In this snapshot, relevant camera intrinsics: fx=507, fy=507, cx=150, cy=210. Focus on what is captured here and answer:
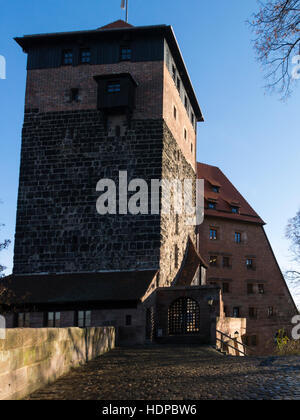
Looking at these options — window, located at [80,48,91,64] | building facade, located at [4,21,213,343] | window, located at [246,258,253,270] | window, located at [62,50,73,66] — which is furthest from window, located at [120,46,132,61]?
window, located at [246,258,253,270]

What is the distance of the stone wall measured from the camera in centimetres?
675

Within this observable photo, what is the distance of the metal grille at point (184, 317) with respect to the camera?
948 inches

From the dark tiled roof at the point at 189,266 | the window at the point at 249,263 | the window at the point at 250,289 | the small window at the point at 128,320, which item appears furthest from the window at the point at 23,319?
→ the window at the point at 249,263

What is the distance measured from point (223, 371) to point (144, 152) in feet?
55.2

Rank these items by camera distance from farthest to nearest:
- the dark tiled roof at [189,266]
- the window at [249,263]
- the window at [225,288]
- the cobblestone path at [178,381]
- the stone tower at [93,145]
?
the window at [249,263] → the window at [225,288] → the dark tiled roof at [189,266] → the stone tower at [93,145] → the cobblestone path at [178,381]

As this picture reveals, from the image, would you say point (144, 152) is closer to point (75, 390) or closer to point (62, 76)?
point (62, 76)

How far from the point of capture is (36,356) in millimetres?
8148

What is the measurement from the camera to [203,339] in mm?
22719

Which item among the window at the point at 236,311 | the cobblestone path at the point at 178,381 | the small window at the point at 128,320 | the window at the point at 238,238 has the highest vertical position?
the window at the point at 238,238

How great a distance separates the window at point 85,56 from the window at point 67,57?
591mm

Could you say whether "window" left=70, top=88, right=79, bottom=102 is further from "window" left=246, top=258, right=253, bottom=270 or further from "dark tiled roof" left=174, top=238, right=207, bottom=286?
"window" left=246, top=258, right=253, bottom=270

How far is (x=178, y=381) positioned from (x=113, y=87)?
20.0 metres

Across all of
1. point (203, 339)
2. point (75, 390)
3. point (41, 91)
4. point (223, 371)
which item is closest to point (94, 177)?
point (41, 91)

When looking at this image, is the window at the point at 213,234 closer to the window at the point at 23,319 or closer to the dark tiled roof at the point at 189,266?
the dark tiled roof at the point at 189,266
